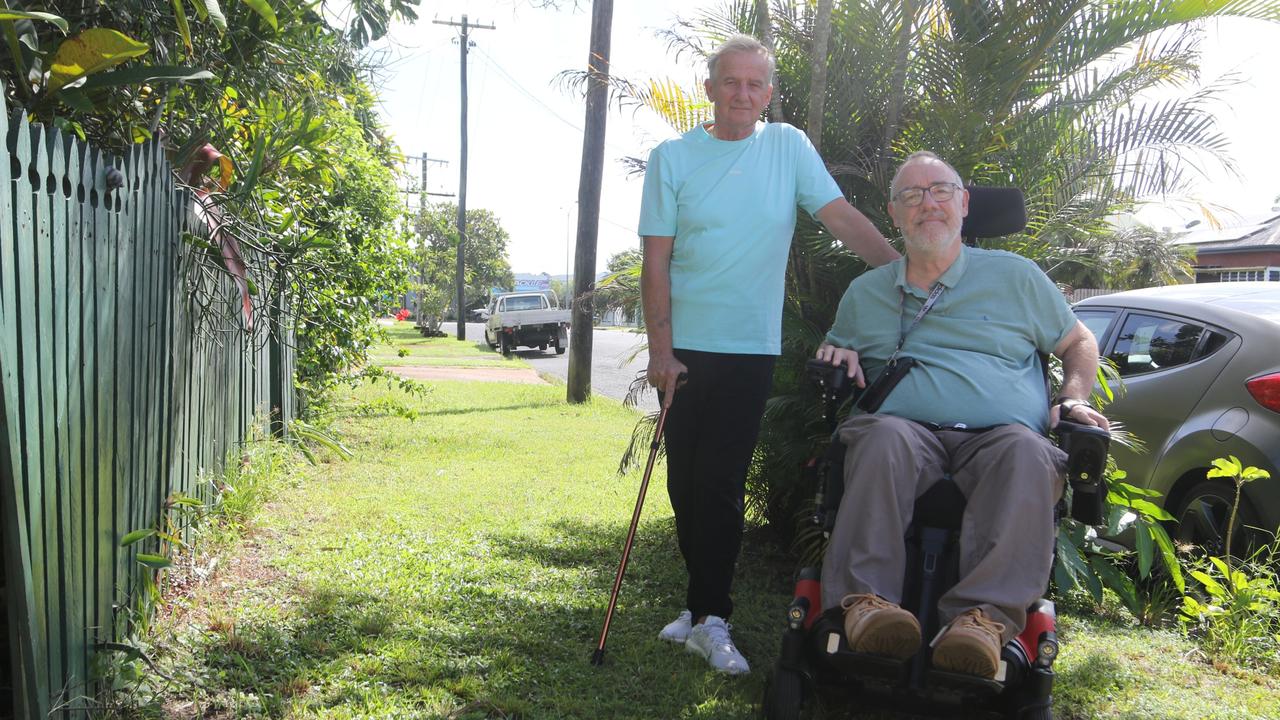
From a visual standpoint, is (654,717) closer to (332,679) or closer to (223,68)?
(332,679)

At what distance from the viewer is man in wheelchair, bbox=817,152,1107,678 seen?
268 cm

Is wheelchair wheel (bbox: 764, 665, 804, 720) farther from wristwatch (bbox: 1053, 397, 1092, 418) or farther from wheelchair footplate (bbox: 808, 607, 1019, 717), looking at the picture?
wristwatch (bbox: 1053, 397, 1092, 418)

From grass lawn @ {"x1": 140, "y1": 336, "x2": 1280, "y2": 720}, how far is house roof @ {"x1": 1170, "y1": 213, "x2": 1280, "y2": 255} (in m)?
22.9

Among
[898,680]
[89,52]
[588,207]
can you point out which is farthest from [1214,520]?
[588,207]

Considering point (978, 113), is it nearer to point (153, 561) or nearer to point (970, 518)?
point (970, 518)

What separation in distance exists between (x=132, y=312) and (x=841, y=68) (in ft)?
11.6

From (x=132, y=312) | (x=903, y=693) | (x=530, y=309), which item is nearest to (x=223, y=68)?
(x=132, y=312)

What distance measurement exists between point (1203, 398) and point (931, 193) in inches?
80.0

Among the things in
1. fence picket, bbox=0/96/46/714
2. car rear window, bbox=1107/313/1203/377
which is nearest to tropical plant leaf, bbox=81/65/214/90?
fence picket, bbox=0/96/46/714

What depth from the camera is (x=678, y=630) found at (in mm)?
3826

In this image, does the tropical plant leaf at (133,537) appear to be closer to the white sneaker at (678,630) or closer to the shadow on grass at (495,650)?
the shadow on grass at (495,650)

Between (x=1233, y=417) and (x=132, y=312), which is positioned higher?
(x=132, y=312)

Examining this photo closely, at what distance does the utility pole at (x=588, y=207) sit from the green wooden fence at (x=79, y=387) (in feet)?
28.1

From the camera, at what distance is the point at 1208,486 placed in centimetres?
445
